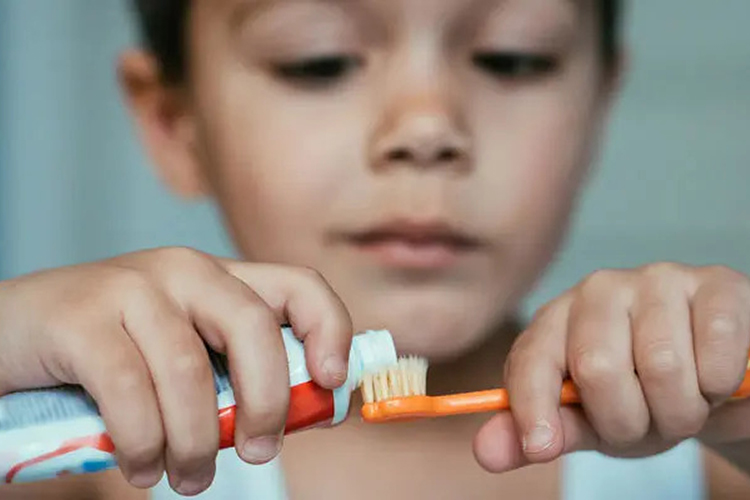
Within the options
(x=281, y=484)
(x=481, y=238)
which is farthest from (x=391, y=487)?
(x=481, y=238)

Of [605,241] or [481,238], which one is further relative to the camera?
[605,241]

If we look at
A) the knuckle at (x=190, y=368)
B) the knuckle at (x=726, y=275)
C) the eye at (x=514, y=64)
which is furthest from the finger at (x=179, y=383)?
the eye at (x=514, y=64)

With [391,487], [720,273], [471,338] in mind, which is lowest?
[391,487]

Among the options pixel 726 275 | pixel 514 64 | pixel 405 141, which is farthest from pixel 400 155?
pixel 726 275

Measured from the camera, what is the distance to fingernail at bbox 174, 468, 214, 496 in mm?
374

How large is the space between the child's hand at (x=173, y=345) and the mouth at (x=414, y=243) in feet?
0.77

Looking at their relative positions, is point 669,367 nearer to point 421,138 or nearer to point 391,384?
point 391,384

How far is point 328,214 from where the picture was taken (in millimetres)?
642

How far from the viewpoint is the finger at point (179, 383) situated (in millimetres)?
352

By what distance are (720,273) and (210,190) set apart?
0.41m

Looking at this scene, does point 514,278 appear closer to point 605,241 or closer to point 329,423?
point 329,423

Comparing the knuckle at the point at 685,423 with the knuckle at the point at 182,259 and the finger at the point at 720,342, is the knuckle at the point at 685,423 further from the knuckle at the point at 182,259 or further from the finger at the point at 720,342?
the knuckle at the point at 182,259

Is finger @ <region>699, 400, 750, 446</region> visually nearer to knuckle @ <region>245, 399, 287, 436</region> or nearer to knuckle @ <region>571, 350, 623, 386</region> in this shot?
knuckle @ <region>571, 350, 623, 386</region>

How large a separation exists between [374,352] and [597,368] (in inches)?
3.6
